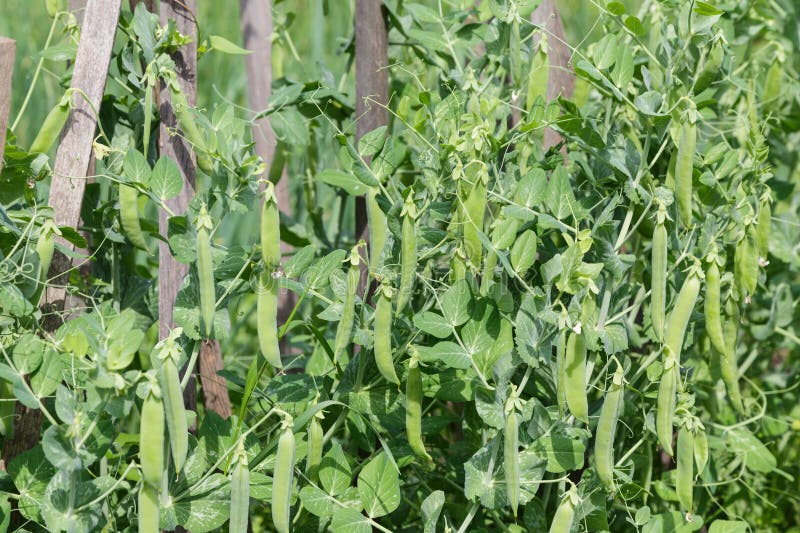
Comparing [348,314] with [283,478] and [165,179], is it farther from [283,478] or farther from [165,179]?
[165,179]

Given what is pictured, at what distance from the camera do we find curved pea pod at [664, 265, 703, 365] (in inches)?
47.6

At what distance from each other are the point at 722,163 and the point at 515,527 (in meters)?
0.69

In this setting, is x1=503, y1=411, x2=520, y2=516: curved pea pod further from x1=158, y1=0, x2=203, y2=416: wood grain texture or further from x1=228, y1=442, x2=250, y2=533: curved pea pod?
x1=158, y1=0, x2=203, y2=416: wood grain texture

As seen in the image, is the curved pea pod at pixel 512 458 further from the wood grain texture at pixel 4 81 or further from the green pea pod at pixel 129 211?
the wood grain texture at pixel 4 81

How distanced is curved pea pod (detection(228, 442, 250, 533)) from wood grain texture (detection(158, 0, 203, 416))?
33 cm

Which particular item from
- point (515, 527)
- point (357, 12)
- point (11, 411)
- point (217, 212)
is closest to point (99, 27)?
point (217, 212)

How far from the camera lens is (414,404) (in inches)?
48.6

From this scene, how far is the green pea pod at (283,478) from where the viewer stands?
111 cm

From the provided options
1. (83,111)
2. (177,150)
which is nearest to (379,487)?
(177,150)

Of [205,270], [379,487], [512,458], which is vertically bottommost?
[379,487]

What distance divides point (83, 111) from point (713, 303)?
971 mm

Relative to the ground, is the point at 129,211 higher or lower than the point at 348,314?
higher

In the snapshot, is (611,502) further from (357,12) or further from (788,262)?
(357,12)

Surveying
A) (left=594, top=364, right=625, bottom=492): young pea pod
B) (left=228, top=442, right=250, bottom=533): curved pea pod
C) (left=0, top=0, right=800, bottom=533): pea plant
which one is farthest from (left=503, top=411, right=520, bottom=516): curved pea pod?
(left=228, top=442, right=250, bottom=533): curved pea pod
